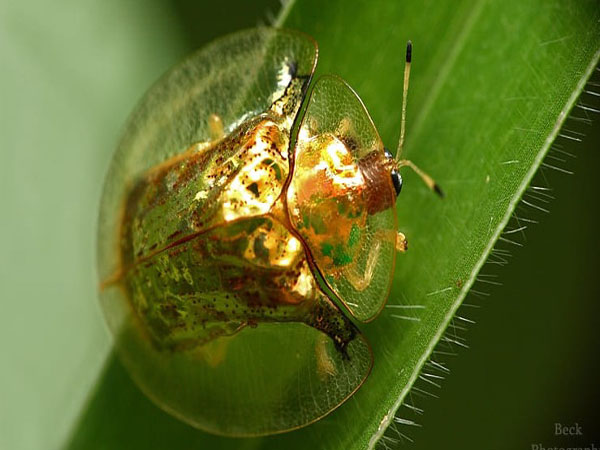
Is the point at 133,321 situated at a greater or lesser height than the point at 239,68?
lesser

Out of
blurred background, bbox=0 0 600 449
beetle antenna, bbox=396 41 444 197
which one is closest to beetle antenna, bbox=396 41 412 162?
beetle antenna, bbox=396 41 444 197

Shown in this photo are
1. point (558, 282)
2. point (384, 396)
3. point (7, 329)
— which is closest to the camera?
point (384, 396)

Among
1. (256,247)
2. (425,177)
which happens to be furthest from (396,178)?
(256,247)

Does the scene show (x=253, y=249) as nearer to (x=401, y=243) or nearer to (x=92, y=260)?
(x=401, y=243)

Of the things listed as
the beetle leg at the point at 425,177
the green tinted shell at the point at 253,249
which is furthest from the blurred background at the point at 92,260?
the beetle leg at the point at 425,177

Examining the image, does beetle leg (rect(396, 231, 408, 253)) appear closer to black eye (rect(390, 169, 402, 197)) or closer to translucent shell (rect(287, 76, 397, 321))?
translucent shell (rect(287, 76, 397, 321))

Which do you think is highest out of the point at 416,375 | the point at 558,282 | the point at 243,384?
the point at 416,375

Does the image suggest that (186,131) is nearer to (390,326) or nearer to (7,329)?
(390,326)

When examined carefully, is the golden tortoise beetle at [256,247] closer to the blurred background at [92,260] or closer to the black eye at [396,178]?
the black eye at [396,178]

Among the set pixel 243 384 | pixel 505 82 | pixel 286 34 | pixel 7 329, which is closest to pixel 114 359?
pixel 243 384
